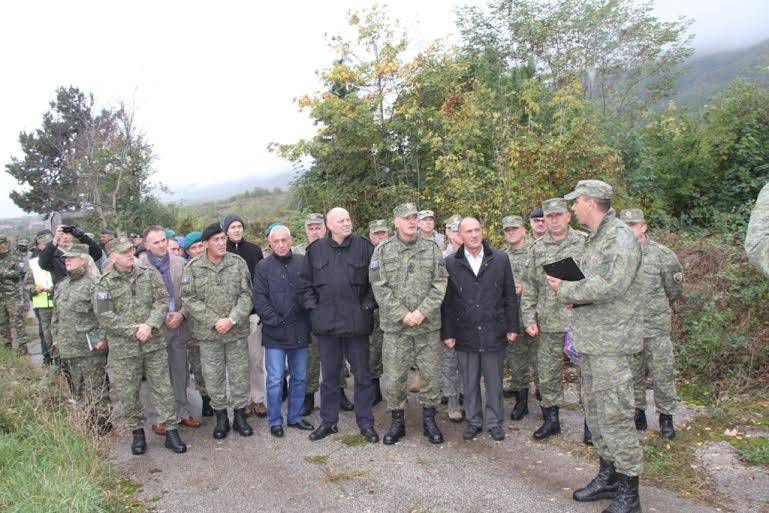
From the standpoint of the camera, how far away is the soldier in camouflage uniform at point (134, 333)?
5.17 metres

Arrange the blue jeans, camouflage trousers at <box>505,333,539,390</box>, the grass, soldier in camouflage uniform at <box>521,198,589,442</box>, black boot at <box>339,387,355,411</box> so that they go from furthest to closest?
black boot at <box>339,387,355,411</box> < camouflage trousers at <box>505,333,539,390</box> < the blue jeans < soldier in camouflage uniform at <box>521,198,589,442</box> < the grass

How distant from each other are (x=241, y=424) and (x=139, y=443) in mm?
923

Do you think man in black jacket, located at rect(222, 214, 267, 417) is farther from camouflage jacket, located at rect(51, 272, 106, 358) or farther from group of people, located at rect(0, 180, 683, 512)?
camouflage jacket, located at rect(51, 272, 106, 358)

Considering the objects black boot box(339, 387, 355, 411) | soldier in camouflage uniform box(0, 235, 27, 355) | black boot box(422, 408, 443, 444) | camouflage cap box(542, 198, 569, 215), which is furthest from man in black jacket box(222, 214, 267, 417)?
soldier in camouflage uniform box(0, 235, 27, 355)

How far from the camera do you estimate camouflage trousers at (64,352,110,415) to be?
5.34m

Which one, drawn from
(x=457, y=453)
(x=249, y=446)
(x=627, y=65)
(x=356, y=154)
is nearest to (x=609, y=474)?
(x=457, y=453)

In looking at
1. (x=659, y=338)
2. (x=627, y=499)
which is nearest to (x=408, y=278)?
(x=659, y=338)

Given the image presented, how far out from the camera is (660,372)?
4988 millimetres

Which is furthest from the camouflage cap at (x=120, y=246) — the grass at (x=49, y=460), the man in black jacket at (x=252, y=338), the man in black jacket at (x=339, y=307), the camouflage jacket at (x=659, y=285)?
the camouflage jacket at (x=659, y=285)

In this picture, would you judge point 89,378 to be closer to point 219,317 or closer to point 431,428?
point 219,317

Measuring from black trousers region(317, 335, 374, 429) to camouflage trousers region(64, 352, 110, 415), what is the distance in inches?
82.0

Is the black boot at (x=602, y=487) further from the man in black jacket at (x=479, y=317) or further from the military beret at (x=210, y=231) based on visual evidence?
the military beret at (x=210, y=231)

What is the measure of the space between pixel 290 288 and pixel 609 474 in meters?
3.21

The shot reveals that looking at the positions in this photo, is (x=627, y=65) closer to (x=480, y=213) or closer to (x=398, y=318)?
(x=480, y=213)
